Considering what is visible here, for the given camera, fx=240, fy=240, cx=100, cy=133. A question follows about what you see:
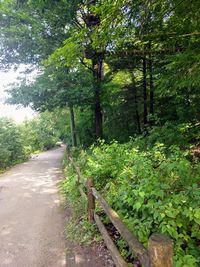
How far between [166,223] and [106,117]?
12.0 m

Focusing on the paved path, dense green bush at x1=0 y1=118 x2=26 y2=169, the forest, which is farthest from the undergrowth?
dense green bush at x1=0 y1=118 x2=26 y2=169

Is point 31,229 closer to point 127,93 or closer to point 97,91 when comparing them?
point 97,91

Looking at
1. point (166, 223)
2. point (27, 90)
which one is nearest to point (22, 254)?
point (166, 223)

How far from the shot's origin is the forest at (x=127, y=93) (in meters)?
3.33

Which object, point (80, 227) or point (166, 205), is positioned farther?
point (80, 227)

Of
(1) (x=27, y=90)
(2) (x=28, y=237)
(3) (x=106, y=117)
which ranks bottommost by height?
(2) (x=28, y=237)

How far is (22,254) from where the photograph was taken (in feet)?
14.2

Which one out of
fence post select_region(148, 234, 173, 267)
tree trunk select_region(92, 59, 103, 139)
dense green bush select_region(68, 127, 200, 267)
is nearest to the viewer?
fence post select_region(148, 234, 173, 267)

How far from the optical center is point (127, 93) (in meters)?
12.6

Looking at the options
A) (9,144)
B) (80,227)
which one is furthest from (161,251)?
(9,144)

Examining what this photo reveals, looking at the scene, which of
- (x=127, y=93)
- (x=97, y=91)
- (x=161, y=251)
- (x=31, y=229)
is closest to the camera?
(x=161, y=251)

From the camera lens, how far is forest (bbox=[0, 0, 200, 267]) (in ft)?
10.9

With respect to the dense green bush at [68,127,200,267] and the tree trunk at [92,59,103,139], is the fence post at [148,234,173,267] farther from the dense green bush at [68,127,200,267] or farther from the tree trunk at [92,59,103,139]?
the tree trunk at [92,59,103,139]

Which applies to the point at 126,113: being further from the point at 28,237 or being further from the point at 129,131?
the point at 28,237
